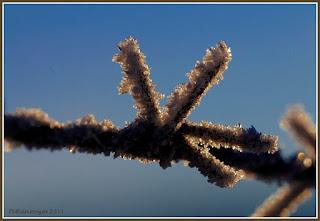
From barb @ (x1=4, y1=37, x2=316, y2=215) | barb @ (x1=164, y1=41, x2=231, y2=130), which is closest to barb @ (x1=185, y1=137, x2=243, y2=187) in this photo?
barb @ (x1=4, y1=37, x2=316, y2=215)

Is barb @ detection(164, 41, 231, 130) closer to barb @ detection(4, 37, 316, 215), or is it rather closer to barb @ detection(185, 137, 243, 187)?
barb @ detection(4, 37, 316, 215)

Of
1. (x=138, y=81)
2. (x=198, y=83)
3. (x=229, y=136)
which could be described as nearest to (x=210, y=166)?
(x=229, y=136)

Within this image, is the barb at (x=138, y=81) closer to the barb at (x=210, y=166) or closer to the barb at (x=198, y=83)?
the barb at (x=198, y=83)

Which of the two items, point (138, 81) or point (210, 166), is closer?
point (138, 81)

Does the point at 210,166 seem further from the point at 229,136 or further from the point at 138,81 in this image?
the point at 138,81

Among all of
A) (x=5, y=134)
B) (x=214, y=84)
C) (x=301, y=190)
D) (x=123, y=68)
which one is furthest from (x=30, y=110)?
(x=301, y=190)
